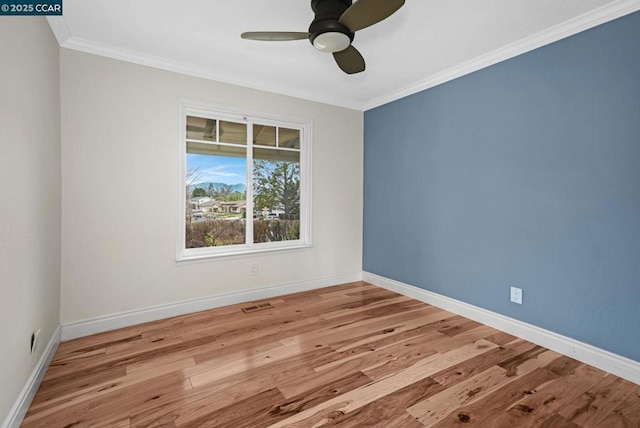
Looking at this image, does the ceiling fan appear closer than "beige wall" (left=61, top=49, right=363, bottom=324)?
Yes

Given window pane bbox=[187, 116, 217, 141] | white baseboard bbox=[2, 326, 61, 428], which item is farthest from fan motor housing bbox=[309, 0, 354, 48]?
white baseboard bbox=[2, 326, 61, 428]

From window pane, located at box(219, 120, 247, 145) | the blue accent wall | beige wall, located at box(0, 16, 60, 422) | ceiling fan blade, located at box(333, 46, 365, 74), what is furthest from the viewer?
window pane, located at box(219, 120, 247, 145)

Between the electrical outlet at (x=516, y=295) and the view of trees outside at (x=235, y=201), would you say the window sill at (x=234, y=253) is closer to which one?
the view of trees outside at (x=235, y=201)

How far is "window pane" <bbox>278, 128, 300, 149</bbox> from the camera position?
384 cm

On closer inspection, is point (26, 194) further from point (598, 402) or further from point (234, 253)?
point (598, 402)

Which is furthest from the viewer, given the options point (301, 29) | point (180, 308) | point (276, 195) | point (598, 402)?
point (276, 195)

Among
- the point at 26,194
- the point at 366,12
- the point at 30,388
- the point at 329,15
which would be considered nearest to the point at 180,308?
the point at 30,388

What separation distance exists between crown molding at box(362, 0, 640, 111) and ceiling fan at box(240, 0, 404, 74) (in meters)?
1.48

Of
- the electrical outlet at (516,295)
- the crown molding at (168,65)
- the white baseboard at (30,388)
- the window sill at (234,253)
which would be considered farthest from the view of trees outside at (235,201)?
the electrical outlet at (516,295)

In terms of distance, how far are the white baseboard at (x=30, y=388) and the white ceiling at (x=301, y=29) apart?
2.42m

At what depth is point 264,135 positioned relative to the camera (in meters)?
3.72

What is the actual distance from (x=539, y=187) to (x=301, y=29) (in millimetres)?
2332

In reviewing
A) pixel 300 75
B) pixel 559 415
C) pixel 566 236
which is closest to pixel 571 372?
pixel 559 415

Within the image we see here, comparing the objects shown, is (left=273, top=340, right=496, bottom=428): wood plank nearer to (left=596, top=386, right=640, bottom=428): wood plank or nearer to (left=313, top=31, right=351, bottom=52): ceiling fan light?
(left=596, top=386, right=640, bottom=428): wood plank
